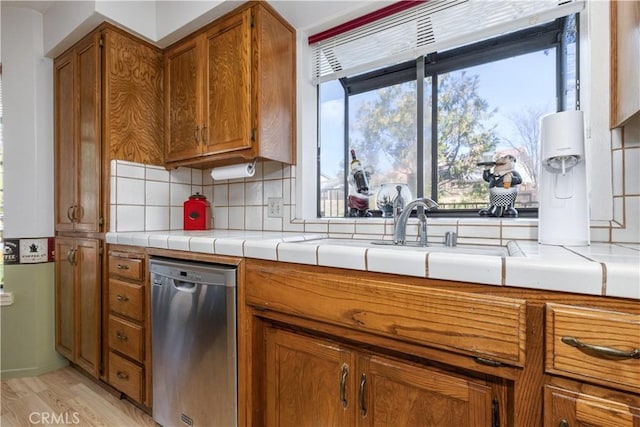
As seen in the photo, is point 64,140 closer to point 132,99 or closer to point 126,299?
point 132,99

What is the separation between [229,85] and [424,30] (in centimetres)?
100

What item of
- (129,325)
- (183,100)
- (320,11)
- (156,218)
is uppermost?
(320,11)

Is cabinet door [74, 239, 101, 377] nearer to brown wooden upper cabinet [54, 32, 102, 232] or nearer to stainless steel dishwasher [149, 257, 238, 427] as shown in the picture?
brown wooden upper cabinet [54, 32, 102, 232]

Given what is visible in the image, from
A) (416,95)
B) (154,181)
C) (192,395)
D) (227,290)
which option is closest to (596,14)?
(416,95)

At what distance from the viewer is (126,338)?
1541 millimetres

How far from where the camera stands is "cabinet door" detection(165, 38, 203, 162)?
5.62ft

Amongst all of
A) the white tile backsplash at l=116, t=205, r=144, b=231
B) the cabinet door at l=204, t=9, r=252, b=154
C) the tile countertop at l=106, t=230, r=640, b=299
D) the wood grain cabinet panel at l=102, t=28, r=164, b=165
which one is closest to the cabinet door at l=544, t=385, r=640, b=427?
the tile countertop at l=106, t=230, r=640, b=299

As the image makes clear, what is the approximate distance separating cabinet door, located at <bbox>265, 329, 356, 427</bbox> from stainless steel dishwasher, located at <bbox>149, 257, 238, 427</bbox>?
0.50 ft

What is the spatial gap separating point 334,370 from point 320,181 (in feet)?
3.71

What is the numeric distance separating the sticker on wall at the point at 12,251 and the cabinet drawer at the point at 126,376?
933 mm

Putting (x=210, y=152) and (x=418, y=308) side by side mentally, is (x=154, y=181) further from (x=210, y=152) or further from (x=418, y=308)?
(x=418, y=308)

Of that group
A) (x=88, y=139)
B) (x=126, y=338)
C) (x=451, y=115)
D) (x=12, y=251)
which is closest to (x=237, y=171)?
(x=88, y=139)

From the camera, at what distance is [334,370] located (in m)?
0.95

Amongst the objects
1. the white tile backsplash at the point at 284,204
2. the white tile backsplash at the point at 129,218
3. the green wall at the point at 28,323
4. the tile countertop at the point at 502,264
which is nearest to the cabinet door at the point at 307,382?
the tile countertop at the point at 502,264
